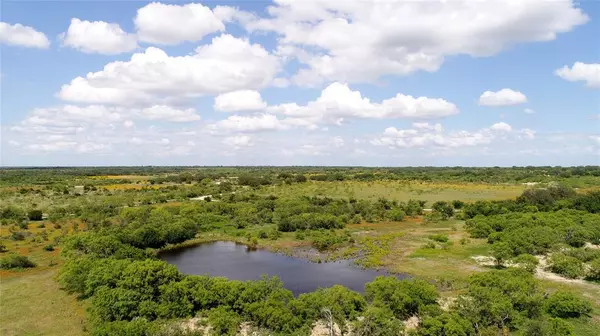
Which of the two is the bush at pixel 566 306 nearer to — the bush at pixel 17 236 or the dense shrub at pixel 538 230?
the dense shrub at pixel 538 230

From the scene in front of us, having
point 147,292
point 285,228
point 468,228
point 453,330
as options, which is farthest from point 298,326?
point 468,228

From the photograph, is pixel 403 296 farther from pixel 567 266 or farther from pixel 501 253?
pixel 567 266

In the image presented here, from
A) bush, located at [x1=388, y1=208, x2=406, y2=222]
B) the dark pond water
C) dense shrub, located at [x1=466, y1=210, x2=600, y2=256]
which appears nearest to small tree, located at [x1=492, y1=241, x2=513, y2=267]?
dense shrub, located at [x1=466, y1=210, x2=600, y2=256]

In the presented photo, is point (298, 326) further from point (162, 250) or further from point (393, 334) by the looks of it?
point (162, 250)

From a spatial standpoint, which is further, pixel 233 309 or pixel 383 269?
pixel 383 269

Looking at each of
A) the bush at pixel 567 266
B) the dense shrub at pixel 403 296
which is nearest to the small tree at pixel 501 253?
the bush at pixel 567 266

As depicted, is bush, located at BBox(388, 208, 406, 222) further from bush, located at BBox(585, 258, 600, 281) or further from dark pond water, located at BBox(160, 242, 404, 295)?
bush, located at BBox(585, 258, 600, 281)

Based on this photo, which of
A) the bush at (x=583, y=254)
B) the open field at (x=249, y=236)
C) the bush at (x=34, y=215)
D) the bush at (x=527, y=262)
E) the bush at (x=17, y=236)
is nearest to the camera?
the open field at (x=249, y=236)

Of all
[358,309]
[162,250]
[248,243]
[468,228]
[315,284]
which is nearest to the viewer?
[358,309]
